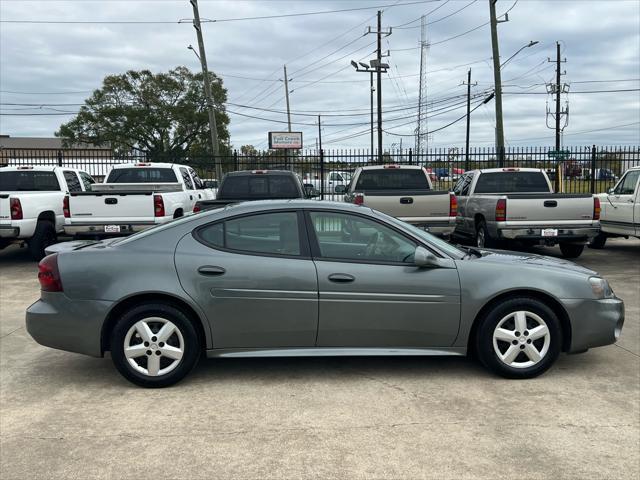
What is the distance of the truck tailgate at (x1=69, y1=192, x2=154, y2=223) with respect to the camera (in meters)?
10.6

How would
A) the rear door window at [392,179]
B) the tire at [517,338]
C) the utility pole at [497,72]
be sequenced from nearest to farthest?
the tire at [517,338] → the rear door window at [392,179] → the utility pole at [497,72]

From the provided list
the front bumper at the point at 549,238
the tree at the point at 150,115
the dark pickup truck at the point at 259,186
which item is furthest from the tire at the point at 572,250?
the tree at the point at 150,115

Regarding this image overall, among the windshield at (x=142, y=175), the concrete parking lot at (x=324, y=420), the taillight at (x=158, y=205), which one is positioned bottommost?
the concrete parking lot at (x=324, y=420)

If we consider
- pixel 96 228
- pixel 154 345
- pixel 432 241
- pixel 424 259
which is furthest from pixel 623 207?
pixel 154 345

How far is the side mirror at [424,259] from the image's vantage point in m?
4.63

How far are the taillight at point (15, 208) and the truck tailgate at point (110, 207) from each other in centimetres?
98

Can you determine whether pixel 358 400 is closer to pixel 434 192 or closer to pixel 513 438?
pixel 513 438

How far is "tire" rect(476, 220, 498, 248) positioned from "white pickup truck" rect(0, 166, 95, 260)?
27.2 feet

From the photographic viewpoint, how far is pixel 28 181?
11844 mm

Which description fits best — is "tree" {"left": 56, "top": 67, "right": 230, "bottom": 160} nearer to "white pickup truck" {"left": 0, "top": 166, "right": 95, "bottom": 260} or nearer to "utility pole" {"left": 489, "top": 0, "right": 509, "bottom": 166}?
"utility pole" {"left": 489, "top": 0, "right": 509, "bottom": 166}

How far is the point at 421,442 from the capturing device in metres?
3.70

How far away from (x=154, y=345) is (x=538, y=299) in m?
3.12

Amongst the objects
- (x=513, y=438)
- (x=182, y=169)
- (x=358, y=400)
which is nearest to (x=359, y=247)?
(x=358, y=400)

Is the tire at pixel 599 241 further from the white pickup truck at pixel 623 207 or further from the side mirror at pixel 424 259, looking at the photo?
the side mirror at pixel 424 259
